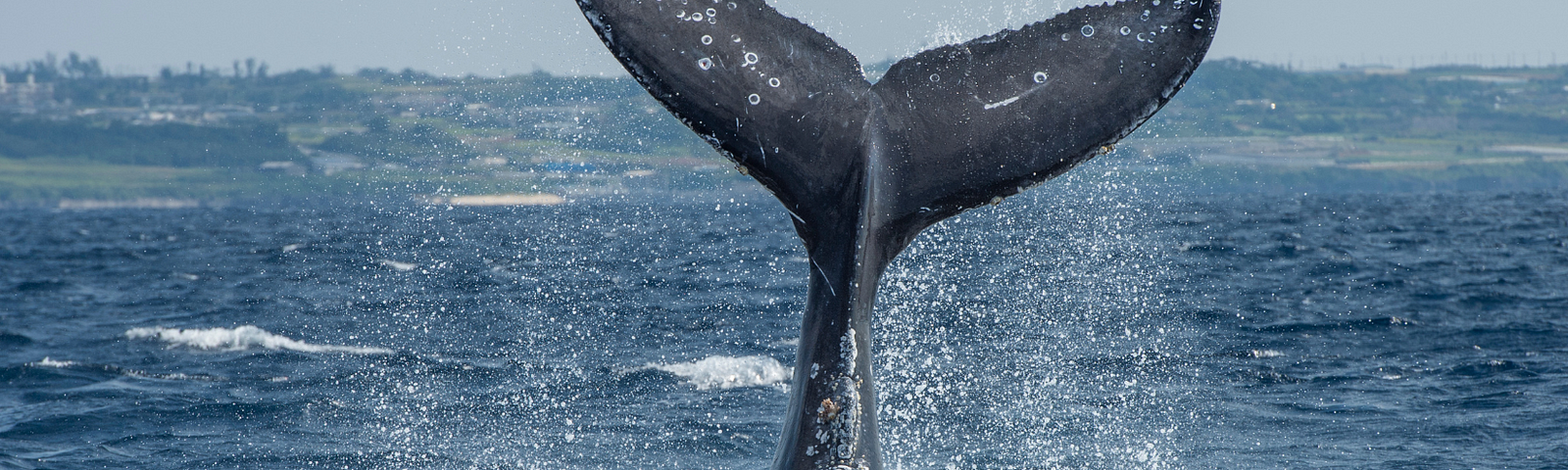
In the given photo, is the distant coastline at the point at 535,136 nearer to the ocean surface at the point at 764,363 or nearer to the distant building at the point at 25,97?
the distant building at the point at 25,97

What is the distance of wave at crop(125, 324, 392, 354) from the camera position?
12445mm

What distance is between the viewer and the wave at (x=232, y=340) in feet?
40.8

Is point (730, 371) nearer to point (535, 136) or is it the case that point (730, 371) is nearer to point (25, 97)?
point (535, 136)

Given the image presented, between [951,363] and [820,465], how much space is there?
664 centimetres

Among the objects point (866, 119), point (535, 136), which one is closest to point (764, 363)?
point (866, 119)

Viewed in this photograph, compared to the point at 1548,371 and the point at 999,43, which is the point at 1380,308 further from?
the point at 999,43

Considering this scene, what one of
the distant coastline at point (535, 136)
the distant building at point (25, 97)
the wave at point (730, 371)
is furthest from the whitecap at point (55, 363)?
the distant building at point (25, 97)

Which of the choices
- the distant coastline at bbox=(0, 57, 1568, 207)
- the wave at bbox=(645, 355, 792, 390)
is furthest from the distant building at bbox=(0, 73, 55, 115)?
the wave at bbox=(645, 355, 792, 390)

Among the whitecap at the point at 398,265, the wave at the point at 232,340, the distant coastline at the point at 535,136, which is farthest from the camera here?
the distant coastline at the point at 535,136

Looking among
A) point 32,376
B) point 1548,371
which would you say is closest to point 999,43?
point 1548,371

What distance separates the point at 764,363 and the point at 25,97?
190m

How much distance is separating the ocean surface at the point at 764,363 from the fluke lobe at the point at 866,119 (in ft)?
9.89

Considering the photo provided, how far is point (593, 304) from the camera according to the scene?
16.1 metres

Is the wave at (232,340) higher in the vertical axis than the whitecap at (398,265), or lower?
higher
